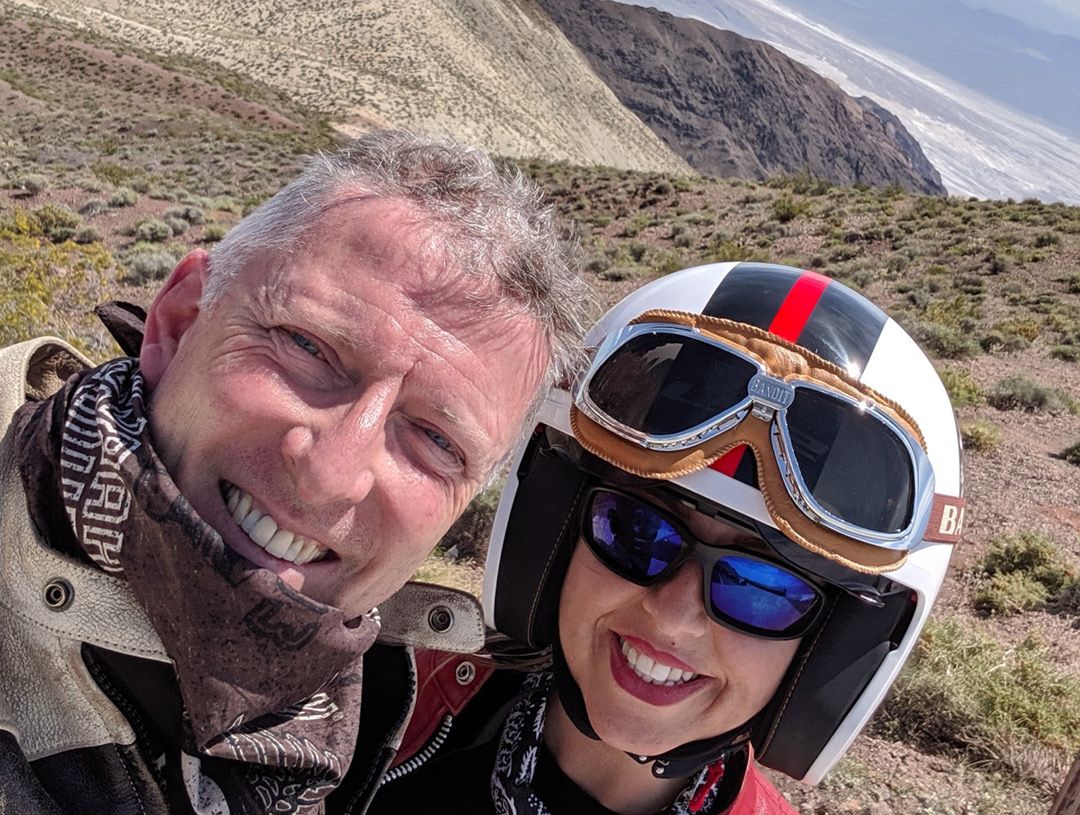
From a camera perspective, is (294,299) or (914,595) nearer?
(294,299)

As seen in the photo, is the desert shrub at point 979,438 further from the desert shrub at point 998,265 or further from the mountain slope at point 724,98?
the mountain slope at point 724,98

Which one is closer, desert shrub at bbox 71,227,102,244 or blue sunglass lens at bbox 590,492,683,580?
blue sunglass lens at bbox 590,492,683,580

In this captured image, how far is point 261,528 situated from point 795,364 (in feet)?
4.13

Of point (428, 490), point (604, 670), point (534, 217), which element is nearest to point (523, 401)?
point (428, 490)

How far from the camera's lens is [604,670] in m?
1.83

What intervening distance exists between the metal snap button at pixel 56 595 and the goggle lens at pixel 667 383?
1185 millimetres

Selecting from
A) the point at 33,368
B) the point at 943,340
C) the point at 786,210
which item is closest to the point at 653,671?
the point at 33,368

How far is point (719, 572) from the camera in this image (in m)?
1.77

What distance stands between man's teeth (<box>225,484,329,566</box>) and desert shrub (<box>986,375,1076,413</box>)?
1076 cm

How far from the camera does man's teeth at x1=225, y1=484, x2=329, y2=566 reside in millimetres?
1349

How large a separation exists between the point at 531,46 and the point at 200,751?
78460 millimetres

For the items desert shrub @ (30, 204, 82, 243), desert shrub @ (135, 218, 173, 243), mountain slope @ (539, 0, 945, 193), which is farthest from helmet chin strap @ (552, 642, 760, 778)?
mountain slope @ (539, 0, 945, 193)

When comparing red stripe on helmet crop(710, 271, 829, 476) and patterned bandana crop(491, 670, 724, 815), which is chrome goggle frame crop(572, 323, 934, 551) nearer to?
red stripe on helmet crop(710, 271, 829, 476)

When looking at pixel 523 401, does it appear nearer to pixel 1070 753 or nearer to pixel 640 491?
pixel 640 491
